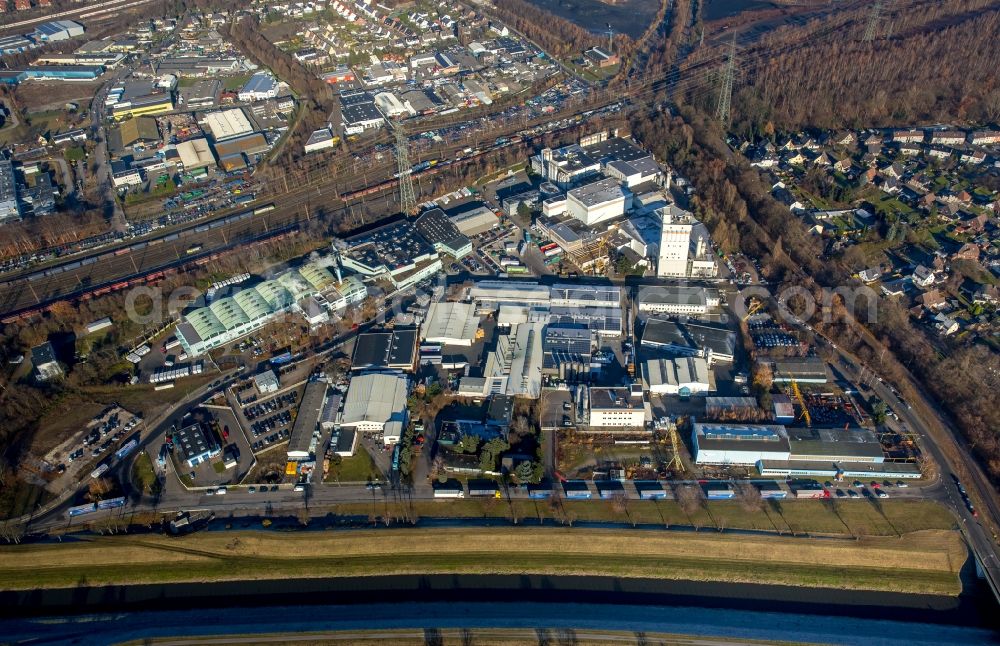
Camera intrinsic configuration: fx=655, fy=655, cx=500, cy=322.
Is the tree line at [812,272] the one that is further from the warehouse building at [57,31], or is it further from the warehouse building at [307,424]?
the warehouse building at [57,31]

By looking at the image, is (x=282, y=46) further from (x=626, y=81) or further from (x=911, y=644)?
(x=911, y=644)

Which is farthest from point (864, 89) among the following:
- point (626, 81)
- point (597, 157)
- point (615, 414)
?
point (615, 414)

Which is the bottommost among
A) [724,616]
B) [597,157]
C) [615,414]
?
[724,616]

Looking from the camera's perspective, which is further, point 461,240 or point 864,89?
point 864,89

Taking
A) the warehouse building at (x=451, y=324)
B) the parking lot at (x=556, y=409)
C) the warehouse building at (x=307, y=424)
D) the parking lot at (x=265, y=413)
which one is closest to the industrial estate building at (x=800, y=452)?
the parking lot at (x=556, y=409)

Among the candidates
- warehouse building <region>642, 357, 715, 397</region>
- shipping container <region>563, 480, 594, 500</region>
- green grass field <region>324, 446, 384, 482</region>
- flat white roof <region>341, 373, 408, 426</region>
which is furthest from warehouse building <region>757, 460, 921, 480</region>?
green grass field <region>324, 446, 384, 482</region>
